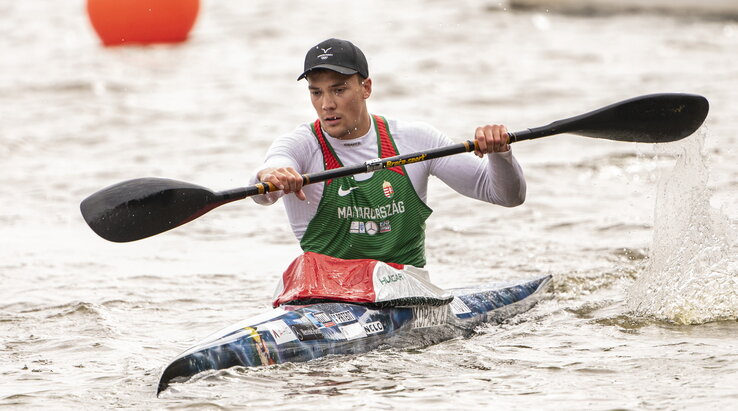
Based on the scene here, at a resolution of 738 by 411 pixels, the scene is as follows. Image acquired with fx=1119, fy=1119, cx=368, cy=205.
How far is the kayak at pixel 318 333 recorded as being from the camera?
466cm

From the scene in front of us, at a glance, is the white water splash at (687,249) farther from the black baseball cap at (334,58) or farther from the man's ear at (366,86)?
the black baseball cap at (334,58)

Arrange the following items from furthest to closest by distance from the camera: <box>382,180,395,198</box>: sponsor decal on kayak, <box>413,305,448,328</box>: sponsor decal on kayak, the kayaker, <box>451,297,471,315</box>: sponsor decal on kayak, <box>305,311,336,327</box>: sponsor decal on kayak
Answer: <box>451,297,471,315</box>: sponsor decal on kayak → <box>413,305,448,328</box>: sponsor decal on kayak → <box>382,180,395,198</box>: sponsor decal on kayak → the kayaker → <box>305,311,336,327</box>: sponsor decal on kayak

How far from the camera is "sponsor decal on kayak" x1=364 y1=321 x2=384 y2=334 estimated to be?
505cm

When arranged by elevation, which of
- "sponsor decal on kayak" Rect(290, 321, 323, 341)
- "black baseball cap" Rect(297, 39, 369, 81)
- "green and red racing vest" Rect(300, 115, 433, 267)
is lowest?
"sponsor decal on kayak" Rect(290, 321, 323, 341)

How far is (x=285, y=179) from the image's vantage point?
4.79 m

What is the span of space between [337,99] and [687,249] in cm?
233

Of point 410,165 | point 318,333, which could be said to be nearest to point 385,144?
point 410,165

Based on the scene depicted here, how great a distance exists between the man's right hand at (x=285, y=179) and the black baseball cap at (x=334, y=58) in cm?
47

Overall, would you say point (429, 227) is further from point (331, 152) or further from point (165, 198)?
point (165, 198)

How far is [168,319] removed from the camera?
628 centimetres

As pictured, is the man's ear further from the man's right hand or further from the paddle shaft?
the man's right hand

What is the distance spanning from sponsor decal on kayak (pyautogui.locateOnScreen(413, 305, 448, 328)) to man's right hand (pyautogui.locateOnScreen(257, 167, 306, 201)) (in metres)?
0.88

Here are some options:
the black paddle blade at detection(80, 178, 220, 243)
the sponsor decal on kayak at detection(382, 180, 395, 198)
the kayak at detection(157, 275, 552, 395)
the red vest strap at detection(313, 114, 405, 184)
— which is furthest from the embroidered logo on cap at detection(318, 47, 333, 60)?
the kayak at detection(157, 275, 552, 395)

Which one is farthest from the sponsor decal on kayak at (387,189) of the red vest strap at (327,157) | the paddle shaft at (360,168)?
the red vest strap at (327,157)
